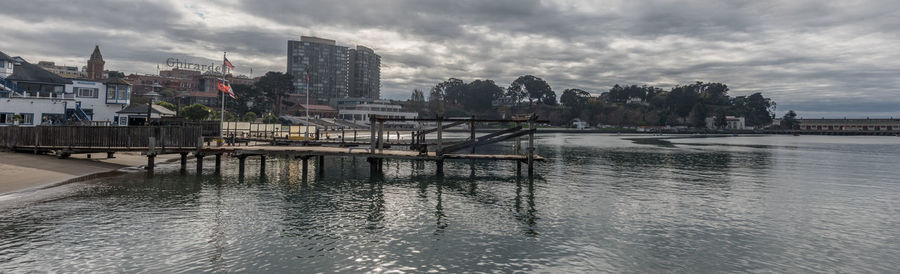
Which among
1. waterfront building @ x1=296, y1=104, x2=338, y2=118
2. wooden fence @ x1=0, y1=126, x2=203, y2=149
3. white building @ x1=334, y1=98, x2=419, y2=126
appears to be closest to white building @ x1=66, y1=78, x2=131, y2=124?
wooden fence @ x1=0, y1=126, x2=203, y2=149

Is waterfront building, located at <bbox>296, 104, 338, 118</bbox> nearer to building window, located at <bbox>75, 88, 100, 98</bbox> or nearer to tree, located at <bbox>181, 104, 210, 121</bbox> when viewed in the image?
tree, located at <bbox>181, 104, 210, 121</bbox>

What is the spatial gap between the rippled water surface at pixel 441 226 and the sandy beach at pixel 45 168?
2.29 m

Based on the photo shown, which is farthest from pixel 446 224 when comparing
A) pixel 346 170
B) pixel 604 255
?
pixel 346 170

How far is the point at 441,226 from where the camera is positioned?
1814cm

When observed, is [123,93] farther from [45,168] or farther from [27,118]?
[45,168]

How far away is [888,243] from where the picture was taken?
55.3 ft

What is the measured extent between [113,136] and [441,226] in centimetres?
2784

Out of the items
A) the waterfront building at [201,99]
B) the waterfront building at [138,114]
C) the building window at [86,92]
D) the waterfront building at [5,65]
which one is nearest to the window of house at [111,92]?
the building window at [86,92]

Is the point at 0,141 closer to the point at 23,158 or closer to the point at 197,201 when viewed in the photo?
the point at 23,158

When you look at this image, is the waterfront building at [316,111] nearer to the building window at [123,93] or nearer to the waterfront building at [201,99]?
the waterfront building at [201,99]

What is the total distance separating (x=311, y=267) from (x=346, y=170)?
2590cm

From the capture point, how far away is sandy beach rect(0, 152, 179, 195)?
25288 millimetres

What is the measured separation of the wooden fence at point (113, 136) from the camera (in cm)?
3281

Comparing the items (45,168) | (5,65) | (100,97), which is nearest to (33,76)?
(5,65)
